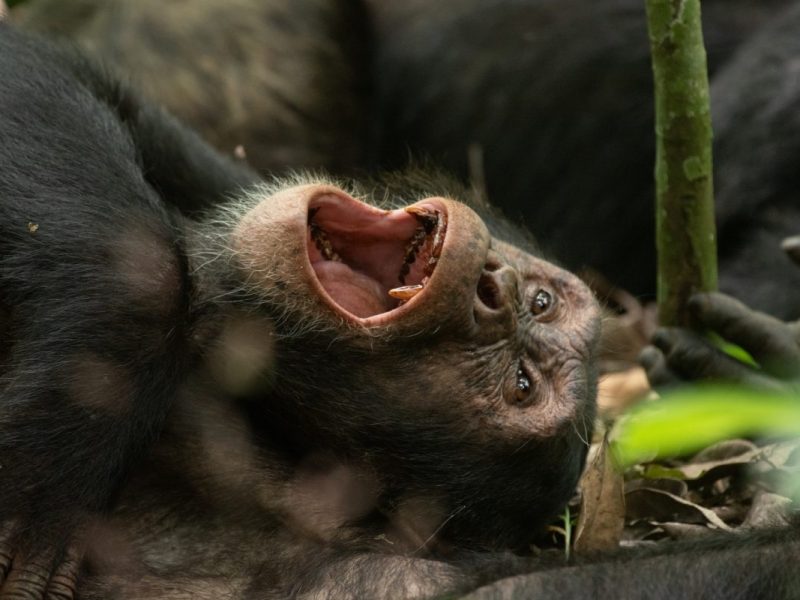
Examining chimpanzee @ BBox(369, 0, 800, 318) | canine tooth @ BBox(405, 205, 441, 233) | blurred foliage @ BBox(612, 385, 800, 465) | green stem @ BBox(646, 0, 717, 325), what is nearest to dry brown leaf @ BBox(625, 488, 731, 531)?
blurred foliage @ BBox(612, 385, 800, 465)

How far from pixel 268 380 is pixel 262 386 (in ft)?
0.09

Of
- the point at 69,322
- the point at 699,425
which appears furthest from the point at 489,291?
the point at 69,322

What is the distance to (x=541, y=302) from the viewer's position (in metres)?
3.83

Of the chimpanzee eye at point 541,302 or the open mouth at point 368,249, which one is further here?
the chimpanzee eye at point 541,302

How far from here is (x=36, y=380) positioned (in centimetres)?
308

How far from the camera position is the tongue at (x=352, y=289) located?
11.5ft

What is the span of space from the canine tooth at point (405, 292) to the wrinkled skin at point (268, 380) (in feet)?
0.29

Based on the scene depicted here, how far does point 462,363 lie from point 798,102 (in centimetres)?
316

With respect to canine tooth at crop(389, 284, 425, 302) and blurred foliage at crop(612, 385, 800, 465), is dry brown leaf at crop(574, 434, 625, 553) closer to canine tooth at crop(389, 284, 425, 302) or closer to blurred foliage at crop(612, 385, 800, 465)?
blurred foliage at crop(612, 385, 800, 465)

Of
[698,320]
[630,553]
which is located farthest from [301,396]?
[698,320]

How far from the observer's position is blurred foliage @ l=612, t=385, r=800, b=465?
154 inches

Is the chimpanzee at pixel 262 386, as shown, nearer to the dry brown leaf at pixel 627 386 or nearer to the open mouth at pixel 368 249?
the open mouth at pixel 368 249

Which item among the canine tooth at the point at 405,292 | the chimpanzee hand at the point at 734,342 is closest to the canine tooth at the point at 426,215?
the canine tooth at the point at 405,292

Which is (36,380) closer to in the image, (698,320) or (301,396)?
(301,396)
